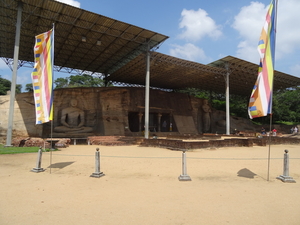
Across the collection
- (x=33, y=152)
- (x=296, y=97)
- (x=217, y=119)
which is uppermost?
(x=296, y=97)

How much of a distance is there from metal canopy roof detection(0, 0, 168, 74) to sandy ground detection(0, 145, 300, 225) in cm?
1307

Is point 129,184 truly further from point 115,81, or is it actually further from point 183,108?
point 115,81

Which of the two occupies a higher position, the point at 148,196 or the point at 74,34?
the point at 74,34

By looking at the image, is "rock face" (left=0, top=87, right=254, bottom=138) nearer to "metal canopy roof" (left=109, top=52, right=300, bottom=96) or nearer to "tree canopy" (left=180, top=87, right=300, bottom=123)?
"metal canopy roof" (left=109, top=52, right=300, bottom=96)

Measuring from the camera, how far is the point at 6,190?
17.8ft

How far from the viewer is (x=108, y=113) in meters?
22.9

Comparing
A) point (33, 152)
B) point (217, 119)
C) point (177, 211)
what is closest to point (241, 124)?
point (217, 119)

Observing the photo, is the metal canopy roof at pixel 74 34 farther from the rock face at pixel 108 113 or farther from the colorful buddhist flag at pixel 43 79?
the colorful buddhist flag at pixel 43 79

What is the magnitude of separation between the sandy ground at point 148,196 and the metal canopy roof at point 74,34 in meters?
13.1

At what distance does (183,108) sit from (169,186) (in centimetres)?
2431

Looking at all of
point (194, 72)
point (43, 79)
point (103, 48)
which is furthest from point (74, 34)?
point (194, 72)

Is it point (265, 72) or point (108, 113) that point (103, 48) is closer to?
point (108, 113)

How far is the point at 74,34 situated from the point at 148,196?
19.0 meters

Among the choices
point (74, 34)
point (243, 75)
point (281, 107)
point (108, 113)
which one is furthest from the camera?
point (281, 107)
